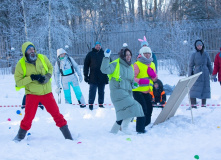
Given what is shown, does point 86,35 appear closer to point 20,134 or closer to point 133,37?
point 133,37

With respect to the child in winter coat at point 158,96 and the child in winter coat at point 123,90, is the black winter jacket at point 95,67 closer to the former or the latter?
the child in winter coat at point 158,96

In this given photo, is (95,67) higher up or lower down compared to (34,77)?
lower down

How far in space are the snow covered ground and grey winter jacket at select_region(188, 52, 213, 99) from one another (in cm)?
50

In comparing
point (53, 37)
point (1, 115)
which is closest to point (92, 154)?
point (1, 115)

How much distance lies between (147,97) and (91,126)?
1.41m

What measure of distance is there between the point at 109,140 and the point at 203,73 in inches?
149

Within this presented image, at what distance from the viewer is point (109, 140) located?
470cm

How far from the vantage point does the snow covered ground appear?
3.89m

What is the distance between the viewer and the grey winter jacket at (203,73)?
24.1 ft

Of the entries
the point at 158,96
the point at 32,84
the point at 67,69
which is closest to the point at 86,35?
the point at 67,69

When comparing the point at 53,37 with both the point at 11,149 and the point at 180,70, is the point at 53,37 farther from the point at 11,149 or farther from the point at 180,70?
the point at 11,149

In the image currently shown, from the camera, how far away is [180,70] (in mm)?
13352

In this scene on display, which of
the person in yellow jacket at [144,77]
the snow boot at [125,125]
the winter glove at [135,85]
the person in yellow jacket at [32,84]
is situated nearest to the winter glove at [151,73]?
the person in yellow jacket at [144,77]

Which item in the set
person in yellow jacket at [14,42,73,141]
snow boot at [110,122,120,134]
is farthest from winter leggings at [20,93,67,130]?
snow boot at [110,122,120,134]
